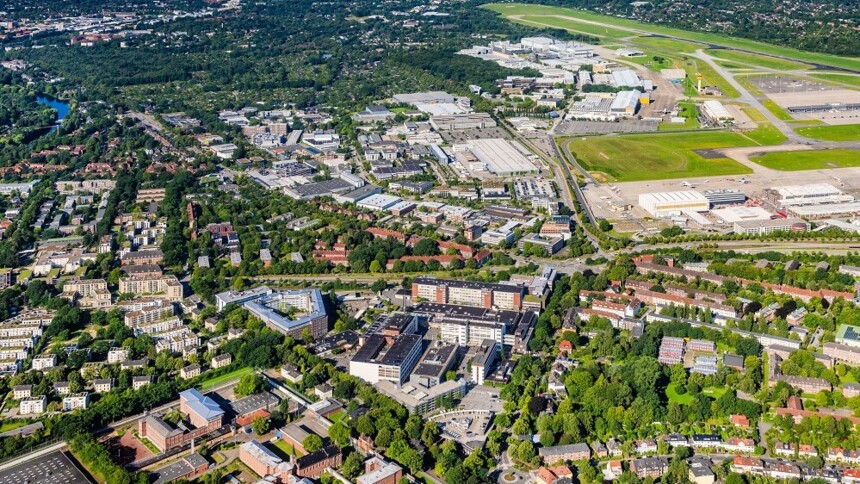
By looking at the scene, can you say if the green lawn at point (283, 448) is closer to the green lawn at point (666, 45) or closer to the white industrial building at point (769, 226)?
the white industrial building at point (769, 226)

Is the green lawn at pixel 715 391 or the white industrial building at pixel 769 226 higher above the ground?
the green lawn at pixel 715 391

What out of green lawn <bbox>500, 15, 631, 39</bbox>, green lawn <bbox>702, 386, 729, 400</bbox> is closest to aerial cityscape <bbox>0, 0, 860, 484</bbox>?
green lawn <bbox>702, 386, 729, 400</bbox>

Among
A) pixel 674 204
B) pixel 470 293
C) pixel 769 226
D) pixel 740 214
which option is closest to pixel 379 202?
pixel 470 293

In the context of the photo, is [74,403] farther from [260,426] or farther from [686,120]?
[686,120]

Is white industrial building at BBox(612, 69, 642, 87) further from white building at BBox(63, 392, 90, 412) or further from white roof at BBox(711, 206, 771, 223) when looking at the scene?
→ white building at BBox(63, 392, 90, 412)

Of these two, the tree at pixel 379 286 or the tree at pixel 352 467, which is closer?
the tree at pixel 352 467

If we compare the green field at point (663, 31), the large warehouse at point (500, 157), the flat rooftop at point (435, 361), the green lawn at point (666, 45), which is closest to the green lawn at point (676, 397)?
the flat rooftop at point (435, 361)
